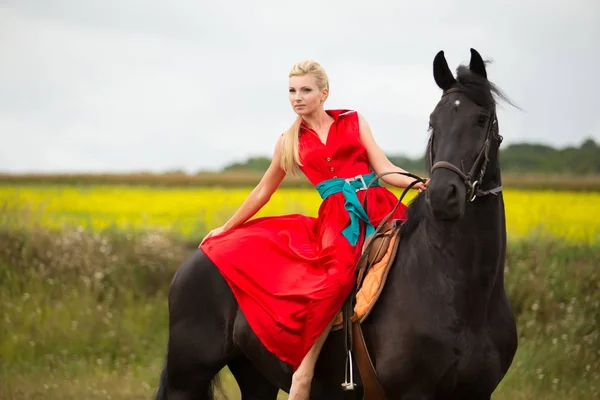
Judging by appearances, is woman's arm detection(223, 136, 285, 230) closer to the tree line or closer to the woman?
the woman

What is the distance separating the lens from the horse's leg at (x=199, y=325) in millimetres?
5508

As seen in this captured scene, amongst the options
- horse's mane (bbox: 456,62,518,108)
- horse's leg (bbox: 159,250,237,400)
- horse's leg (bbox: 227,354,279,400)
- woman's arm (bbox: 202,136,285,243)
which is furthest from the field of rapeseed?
horse's mane (bbox: 456,62,518,108)

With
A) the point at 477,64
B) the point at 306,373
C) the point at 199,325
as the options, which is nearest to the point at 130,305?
the point at 199,325

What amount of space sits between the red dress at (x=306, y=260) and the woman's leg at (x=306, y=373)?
56 millimetres

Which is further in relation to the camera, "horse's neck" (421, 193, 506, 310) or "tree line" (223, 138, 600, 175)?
"tree line" (223, 138, 600, 175)

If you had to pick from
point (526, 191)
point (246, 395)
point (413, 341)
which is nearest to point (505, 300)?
point (413, 341)

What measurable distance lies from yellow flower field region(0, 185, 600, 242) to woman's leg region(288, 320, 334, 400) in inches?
326

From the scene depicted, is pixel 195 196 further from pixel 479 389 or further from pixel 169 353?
pixel 479 389

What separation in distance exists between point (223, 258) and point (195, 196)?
16777 mm

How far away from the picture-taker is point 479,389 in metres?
4.38

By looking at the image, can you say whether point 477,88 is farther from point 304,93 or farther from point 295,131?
point 295,131

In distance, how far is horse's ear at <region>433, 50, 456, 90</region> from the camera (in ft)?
14.4

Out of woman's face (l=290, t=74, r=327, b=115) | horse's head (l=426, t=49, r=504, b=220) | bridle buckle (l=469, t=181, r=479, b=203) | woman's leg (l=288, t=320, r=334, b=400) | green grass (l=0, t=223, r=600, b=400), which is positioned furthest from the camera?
green grass (l=0, t=223, r=600, b=400)

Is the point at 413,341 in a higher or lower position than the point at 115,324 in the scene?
higher
